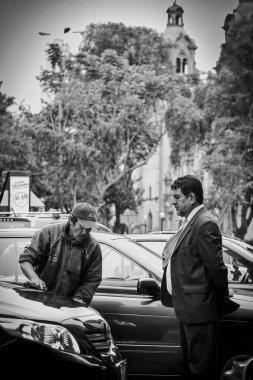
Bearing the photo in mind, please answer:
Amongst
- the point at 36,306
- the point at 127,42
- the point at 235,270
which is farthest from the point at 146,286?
the point at 127,42

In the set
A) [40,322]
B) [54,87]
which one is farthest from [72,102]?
[40,322]

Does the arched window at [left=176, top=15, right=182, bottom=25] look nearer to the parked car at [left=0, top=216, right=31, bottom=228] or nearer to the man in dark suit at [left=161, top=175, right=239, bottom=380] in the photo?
the parked car at [left=0, top=216, right=31, bottom=228]

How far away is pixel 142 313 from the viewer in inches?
323

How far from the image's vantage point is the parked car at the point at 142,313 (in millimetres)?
7922

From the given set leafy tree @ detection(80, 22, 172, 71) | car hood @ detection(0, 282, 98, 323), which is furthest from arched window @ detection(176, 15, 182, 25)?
car hood @ detection(0, 282, 98, 323)

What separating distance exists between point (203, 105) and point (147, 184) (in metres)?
67.4

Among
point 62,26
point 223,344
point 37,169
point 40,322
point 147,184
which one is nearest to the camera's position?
point 40,322

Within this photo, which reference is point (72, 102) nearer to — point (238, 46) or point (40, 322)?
point (238, 46)

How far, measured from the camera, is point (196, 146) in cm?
4594

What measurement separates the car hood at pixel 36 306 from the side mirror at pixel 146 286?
1462 mm

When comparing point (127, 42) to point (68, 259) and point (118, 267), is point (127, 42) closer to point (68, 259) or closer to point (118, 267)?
point (118, 267)

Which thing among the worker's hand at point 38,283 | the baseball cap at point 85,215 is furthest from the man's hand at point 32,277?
the baseball cap at point 85,215

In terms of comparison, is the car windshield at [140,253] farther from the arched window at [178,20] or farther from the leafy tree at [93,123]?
the arched window at [178,20]

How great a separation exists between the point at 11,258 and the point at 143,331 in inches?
56.5
